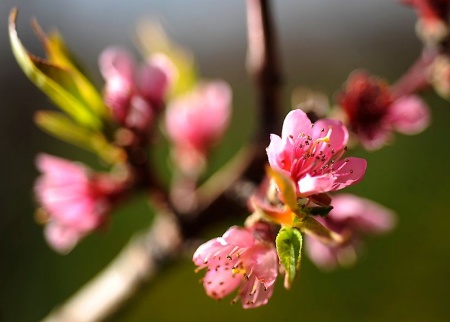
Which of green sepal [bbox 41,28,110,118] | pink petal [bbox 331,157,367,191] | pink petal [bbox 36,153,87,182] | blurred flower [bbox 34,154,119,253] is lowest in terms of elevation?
blurred flower [bbox 34,154,119,253]

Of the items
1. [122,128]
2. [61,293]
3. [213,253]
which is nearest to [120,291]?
[122,128]

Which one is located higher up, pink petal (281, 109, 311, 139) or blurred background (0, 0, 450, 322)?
pink petal (281, 109, 311, 139)

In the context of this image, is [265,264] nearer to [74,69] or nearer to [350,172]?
[350,172]

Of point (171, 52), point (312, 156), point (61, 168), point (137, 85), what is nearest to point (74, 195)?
point (61, 168)

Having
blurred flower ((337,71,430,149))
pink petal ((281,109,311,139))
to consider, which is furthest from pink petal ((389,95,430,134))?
pink petal ((281,109,311,139))

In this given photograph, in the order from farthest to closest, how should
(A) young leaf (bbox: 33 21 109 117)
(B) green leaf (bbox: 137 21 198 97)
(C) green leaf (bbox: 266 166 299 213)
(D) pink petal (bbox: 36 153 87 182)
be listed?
(B) green leaf (bbox: 137 21 198 97), (D) pink petal (bbox: 36 153 87 182), (A) young leaf (bbox: 33 21 109 117), (C) green leaf (bbox: 266 166 299 213)

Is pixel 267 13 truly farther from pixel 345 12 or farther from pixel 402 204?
pixel 345 12

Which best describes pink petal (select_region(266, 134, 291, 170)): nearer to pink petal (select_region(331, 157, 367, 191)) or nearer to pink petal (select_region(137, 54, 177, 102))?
pink petal (select_region(331, 157, 367, 191))
